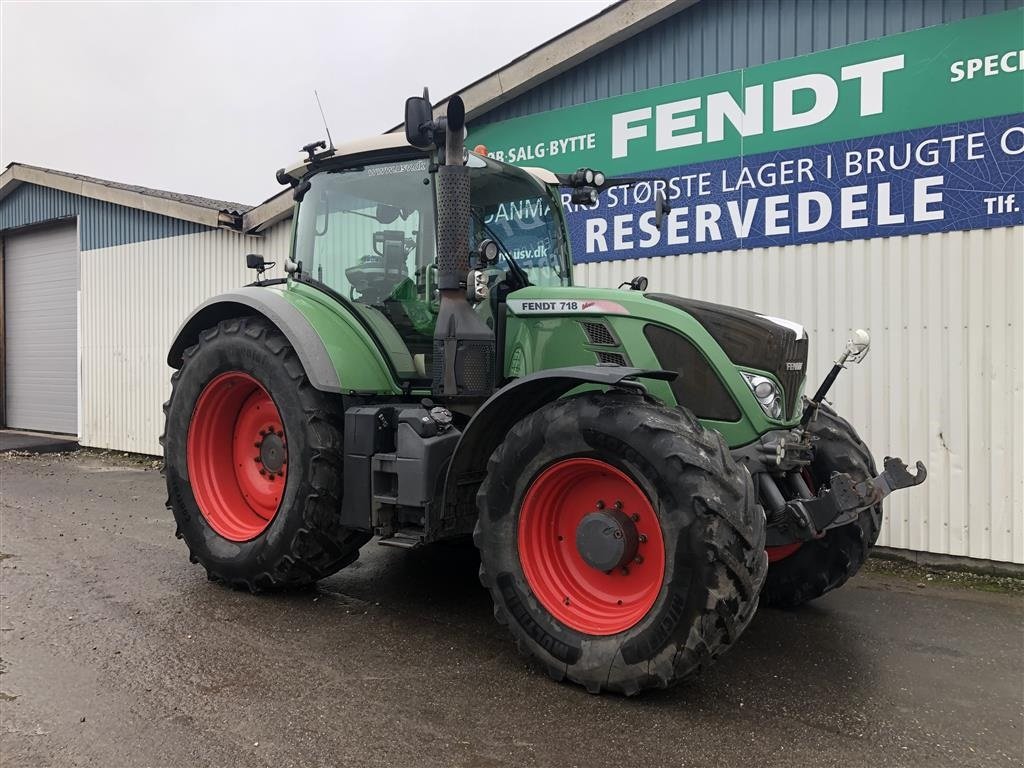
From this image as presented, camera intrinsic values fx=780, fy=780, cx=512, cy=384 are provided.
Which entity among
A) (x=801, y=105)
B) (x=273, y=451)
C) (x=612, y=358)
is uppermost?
(x=801, y=105)

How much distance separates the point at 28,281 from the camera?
14031 mm

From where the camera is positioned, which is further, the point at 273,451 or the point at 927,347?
the point at 927,347

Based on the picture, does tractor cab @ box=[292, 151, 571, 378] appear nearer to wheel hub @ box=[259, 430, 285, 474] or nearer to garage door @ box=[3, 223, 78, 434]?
wheel hub @ box=[259, 430, 285, 474]

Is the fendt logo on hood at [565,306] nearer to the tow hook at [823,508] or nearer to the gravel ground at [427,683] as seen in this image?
the tow hook at [823,508]

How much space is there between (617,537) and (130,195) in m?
10.7

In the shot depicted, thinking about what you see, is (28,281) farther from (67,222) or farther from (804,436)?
(804,436)

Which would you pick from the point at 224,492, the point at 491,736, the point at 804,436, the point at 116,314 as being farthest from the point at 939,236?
the point at 116,314

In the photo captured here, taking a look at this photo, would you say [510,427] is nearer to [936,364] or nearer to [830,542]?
[830,542]

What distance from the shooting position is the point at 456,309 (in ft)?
13.6

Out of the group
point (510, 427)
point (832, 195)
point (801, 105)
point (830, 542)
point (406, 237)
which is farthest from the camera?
point (801, 105)

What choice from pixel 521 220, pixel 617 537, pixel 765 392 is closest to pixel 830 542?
pixel 765 392

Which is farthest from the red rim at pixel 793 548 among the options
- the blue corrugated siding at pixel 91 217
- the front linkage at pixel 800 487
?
the blue corrugated siding at pixel 91 217

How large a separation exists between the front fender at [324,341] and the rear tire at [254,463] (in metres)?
0.15

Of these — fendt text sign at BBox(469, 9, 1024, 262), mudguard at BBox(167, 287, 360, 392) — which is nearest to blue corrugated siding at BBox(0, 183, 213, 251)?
mudguard at BBox(167, 287, 360, 392)
